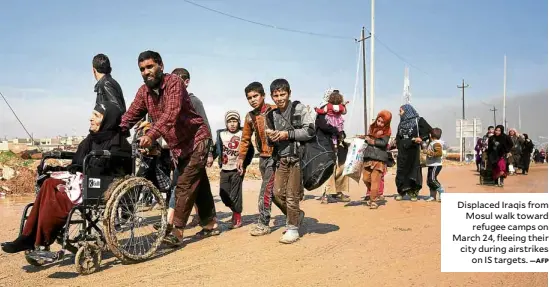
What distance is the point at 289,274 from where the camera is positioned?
3.70 m

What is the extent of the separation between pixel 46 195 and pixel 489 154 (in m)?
11.9

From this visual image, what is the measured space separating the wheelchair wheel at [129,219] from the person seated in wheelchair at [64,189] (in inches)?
12.5

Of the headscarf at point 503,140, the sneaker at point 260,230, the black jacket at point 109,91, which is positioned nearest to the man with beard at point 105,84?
the black jacket at point 109,91

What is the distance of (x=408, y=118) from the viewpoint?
8.88m

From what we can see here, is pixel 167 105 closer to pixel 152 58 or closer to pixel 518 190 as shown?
pixel 152 58

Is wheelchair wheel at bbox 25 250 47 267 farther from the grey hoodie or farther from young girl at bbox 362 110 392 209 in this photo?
young girl at bbox 362 110 392 209

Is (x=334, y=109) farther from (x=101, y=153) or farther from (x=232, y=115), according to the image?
(x=101, y=153)

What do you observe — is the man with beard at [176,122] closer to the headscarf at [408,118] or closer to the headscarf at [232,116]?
the headscarf at [232,116]

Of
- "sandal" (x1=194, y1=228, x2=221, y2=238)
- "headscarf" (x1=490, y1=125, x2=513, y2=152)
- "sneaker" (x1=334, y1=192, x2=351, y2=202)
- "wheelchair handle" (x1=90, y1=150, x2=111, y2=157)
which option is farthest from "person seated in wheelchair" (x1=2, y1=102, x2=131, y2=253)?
"headscarf" (x1=490, y1=125, x2=513, y2=152)

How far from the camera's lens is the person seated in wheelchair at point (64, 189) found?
382 centimetres

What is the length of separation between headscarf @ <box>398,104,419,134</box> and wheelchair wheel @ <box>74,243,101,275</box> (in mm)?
6599

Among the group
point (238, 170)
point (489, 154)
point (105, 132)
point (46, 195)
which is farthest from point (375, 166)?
point (489, 154)

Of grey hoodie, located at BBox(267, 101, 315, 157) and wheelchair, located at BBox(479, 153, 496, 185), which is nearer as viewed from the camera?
grey hoodie, located at BBox(267, 101, 315, 157)

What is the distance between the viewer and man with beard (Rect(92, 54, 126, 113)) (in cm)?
524
